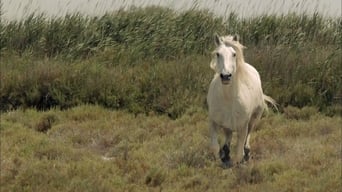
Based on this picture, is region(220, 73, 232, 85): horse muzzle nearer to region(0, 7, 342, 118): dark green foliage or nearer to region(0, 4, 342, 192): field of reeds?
region(0, 4, 342, 192): field of reeds

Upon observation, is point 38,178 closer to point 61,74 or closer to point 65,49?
point 61,74

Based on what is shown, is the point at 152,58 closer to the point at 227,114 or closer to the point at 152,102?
the point at 152,102

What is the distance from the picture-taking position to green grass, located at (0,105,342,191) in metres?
6.66

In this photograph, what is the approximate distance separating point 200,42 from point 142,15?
1.61 m

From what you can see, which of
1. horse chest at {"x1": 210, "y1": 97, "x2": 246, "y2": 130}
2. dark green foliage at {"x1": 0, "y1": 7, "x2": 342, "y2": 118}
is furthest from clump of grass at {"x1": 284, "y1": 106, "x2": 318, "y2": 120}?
horse chest at {"x1": 210, "y1": 97, "x2": 246, "y2": 130}

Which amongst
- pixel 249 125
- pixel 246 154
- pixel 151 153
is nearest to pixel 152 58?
pixel 151 153

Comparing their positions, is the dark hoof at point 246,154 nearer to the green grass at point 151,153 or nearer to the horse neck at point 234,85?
the green grass at point 151,153

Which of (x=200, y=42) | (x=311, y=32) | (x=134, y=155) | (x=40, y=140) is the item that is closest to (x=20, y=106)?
(x=40, y=140)

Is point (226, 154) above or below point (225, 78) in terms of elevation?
below

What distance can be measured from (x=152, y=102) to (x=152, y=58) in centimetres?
183

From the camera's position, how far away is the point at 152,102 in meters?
10.1

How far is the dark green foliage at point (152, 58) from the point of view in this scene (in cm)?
1024

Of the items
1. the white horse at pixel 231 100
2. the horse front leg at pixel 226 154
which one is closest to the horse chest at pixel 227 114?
the white horse at pixel 231 100

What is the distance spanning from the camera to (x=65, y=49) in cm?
1222
